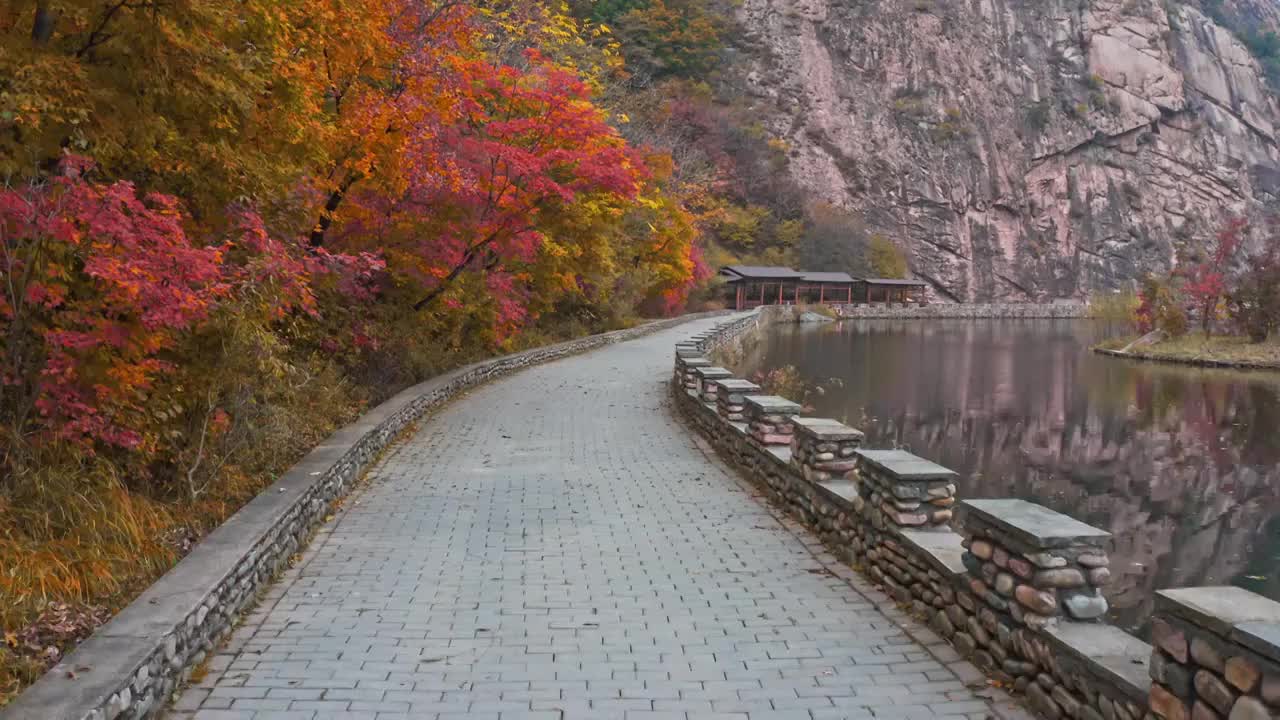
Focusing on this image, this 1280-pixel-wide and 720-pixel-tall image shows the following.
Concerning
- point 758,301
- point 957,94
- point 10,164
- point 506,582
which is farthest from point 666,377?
point 957,94

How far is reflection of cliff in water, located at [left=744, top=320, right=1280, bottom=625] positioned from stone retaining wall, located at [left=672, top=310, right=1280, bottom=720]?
4644 mm

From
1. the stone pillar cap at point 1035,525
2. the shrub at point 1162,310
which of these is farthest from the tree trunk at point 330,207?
the shrub at point 1162,310

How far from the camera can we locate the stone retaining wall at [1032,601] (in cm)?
336

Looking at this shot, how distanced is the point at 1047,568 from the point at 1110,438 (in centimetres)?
1857

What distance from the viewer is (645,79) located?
7200cm

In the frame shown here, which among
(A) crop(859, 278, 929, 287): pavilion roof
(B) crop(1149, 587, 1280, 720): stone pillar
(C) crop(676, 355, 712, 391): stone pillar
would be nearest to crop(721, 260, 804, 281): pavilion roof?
(A) crop(859, 278, 929, 287): pavilion roof

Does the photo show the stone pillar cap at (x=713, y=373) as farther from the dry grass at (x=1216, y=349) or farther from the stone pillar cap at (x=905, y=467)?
the dry grass at (x=1216, y=349)

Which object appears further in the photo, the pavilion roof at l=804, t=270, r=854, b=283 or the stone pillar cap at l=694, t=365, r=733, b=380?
the pavilion roof at l=804, t=270, r=854, b=283

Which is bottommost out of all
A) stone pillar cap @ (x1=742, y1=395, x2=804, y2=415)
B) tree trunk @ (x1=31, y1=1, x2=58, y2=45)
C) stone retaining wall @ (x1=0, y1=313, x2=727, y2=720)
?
stone retaining wall @ (x1=0, y1=313, x2=727, y2=720)

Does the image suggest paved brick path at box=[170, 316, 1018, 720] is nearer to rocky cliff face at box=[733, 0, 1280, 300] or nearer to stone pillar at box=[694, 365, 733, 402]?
stone pillar at box=[694, 365, 733, 402]

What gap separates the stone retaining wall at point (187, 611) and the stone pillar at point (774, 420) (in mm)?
4470

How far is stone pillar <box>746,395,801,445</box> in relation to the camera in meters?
9.91

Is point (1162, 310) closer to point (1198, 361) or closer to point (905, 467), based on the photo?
point (1198, 361)

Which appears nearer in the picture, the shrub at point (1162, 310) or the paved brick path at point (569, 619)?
the paved brick path at point (569, 619)
